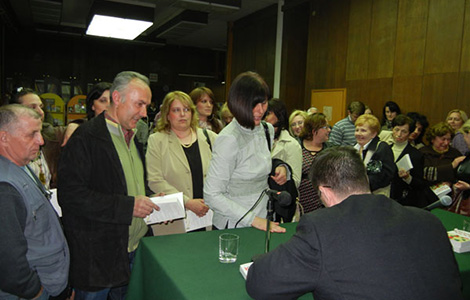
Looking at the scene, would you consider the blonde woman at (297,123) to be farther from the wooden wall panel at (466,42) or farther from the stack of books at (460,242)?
the wooden wall panel at (466,42)

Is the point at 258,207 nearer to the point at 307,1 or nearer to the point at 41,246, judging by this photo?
the point at 41,246

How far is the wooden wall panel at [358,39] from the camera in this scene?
665 cm

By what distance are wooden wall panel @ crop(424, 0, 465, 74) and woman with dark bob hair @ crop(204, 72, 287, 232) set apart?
4.70m

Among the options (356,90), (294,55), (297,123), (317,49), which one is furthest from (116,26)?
(297,123)

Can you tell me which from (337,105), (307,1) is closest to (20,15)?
(307,1)

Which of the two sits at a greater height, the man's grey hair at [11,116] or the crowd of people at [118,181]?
the man's grey hair at [11,116]

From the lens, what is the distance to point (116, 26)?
9.34m

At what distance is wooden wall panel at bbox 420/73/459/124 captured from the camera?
17.4 ft

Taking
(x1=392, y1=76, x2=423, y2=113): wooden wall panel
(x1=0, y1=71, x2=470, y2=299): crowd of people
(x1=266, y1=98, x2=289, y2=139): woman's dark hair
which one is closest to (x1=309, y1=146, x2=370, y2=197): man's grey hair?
(x1=0, y1=71, x2=470, y2=299): crowd of people

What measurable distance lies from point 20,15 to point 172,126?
33.4ft

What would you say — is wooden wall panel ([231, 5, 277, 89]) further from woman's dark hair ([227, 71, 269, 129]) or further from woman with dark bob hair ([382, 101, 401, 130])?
woman's dark hair ([227, 71, 269, 129])

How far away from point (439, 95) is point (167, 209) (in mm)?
5187

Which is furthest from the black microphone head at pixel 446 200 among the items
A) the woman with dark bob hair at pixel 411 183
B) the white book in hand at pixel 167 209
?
the woman with dark bob hair at pixel 411 183

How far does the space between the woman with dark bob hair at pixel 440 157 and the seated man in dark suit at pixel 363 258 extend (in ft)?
10.3
